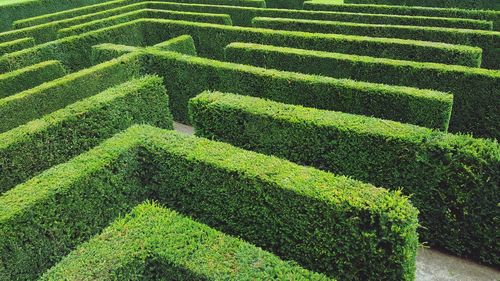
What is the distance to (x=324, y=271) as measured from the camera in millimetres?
6914

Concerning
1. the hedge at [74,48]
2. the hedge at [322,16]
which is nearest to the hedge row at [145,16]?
the hedge at [74,48]

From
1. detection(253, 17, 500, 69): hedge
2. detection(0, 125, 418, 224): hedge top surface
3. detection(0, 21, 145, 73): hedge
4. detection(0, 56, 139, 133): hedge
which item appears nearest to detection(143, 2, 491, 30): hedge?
detection(253, 17, 500, 69): hedge

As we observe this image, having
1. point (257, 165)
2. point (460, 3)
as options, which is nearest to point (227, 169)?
point (257, 165)

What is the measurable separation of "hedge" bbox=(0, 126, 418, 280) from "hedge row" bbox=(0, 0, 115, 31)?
2467 centimetres

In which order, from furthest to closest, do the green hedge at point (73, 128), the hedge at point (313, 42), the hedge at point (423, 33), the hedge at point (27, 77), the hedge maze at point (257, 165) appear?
the hedge at point (423, 33) → the hedge at point (27, 77) → the hedge at point (313, 42) → the green hedge at point (73, 128) → the hedge maze at point (257, 165)

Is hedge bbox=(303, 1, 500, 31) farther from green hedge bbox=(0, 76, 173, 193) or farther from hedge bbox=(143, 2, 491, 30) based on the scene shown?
green hedge bbox=(0, 76, 173, 193)

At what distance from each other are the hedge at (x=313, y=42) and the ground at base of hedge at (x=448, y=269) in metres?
7.57

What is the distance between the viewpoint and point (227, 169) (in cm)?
743

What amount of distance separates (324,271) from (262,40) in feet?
38.4

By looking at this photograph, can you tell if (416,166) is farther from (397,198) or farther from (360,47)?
(360,47)

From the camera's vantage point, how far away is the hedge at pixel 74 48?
1627 centimetres

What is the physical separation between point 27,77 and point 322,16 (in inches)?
528

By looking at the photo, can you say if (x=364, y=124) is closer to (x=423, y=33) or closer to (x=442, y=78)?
(x=442, y=78)

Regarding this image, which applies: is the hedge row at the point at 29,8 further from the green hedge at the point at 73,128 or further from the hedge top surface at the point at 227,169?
the hedge top surface at the point at 227,169
